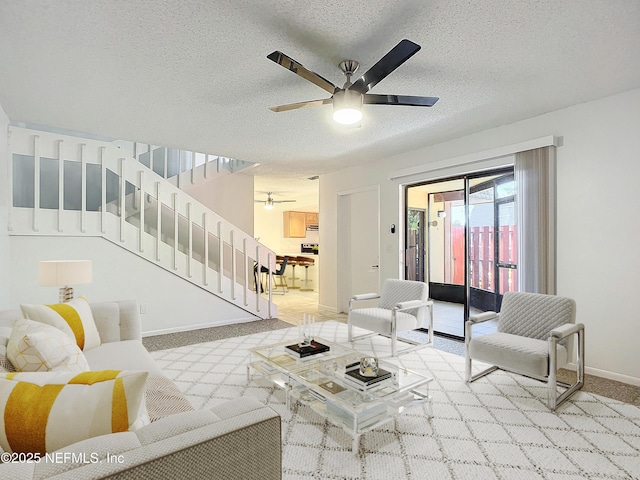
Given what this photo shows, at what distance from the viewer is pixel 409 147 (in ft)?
15.1

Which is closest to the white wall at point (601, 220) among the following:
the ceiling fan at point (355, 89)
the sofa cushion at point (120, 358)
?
the ceiling fan at point (355, 89)

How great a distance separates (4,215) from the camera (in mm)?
3508

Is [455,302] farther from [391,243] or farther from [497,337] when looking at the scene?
[497,337]

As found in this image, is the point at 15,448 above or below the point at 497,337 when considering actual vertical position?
above

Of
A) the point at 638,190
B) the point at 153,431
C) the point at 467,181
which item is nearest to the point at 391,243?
the point at 467,181

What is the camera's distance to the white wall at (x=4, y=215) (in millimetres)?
3348

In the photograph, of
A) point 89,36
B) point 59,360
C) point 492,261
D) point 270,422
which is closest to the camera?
point 270,422

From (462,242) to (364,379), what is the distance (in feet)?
9.75

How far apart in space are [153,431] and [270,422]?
30 centimetres

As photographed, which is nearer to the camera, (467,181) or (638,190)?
(638,190)

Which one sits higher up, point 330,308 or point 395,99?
point 395,99

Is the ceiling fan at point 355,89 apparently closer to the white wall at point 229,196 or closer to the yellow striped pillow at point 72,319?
the yellow striped pillow at point 72,319

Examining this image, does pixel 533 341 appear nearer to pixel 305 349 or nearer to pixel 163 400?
pixel 305 349

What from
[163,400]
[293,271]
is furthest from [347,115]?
[293,271]
